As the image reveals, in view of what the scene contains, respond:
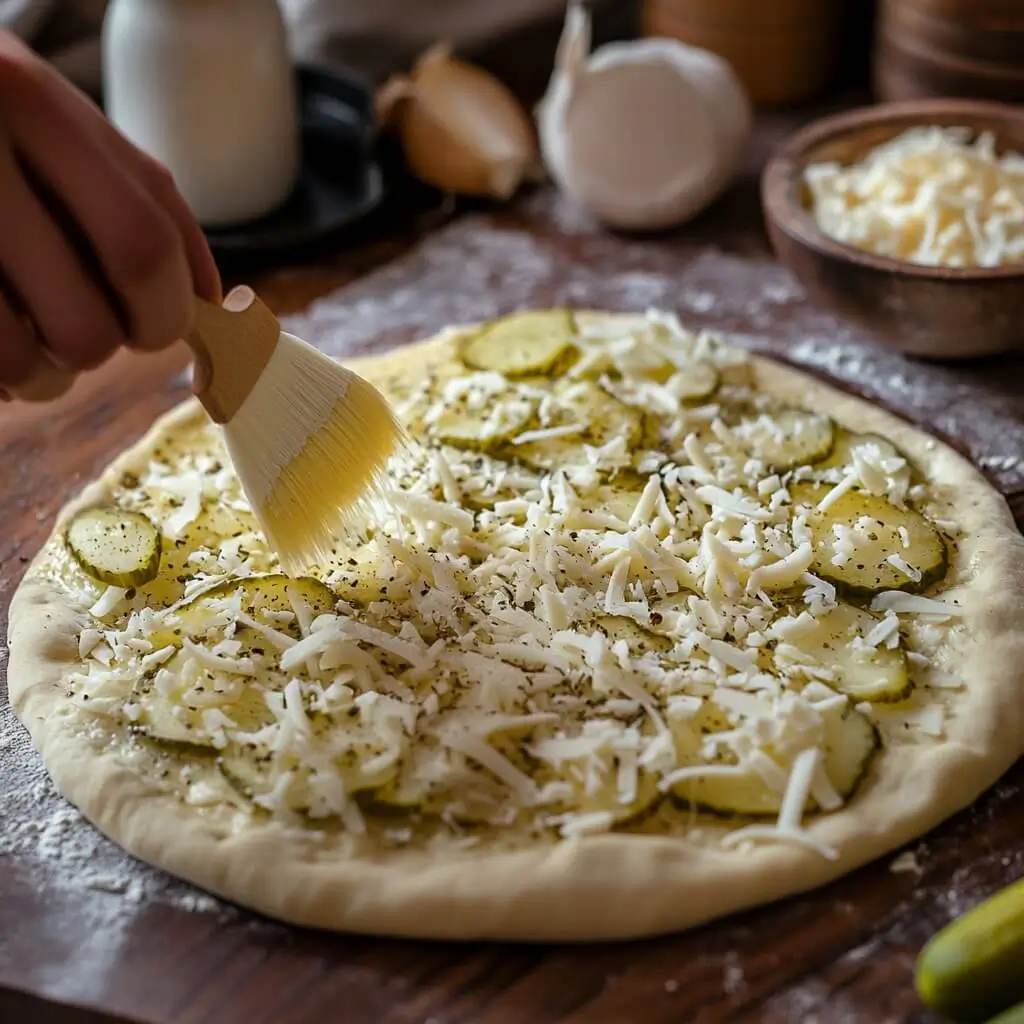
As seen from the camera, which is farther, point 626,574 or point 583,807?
point 626,574

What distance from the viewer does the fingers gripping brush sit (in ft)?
6.83

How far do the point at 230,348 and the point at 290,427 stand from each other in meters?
0.17

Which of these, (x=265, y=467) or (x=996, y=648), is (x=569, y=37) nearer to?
(x=265, y=467)

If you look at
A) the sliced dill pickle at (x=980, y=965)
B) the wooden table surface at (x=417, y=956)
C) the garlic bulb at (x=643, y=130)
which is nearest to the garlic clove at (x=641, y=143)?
the garlic bulb at (x=643, y=130)

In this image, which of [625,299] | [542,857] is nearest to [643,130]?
[625,299]

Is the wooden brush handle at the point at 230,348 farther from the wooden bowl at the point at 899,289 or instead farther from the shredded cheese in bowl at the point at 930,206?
the shredded cheese in bowl at the point at 930,206

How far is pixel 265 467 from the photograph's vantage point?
2.14 m

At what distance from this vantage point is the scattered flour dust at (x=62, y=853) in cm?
188

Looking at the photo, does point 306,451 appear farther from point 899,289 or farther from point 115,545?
point 899,289

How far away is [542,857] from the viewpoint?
1815 millimetres

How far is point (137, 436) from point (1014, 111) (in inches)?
90.1

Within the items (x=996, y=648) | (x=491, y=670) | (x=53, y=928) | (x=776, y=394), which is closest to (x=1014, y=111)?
(x=776, y=394)

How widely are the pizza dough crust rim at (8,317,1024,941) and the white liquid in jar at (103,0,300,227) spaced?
173 centimetres

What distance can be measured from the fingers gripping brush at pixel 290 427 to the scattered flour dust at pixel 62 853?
0.52 meters
